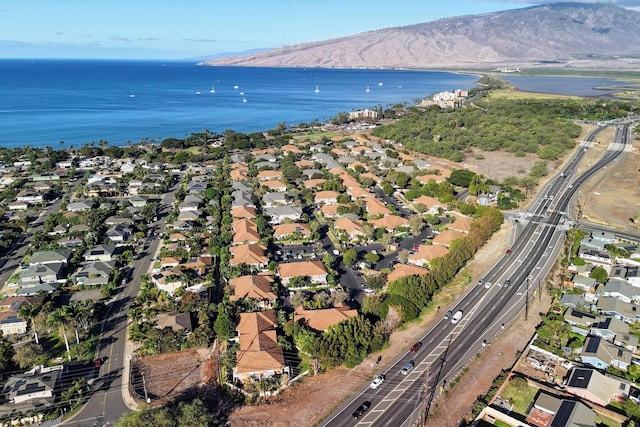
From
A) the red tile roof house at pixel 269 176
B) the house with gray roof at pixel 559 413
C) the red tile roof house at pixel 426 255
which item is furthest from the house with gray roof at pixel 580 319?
the red tile roof house at pixel 269 176

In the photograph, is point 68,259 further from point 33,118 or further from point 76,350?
point 33,118

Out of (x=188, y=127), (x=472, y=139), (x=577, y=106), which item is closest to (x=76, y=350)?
(x=472, y=139)

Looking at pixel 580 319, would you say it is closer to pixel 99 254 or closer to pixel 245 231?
pixel 245 231

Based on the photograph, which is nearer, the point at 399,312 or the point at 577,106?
the point at 399,312

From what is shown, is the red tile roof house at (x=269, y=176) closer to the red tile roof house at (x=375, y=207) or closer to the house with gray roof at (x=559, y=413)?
the red tile roof house at (x=375, y=207)

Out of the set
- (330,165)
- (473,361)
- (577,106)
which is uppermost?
(577,106)

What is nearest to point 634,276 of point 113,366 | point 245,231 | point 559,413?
point 559,413
